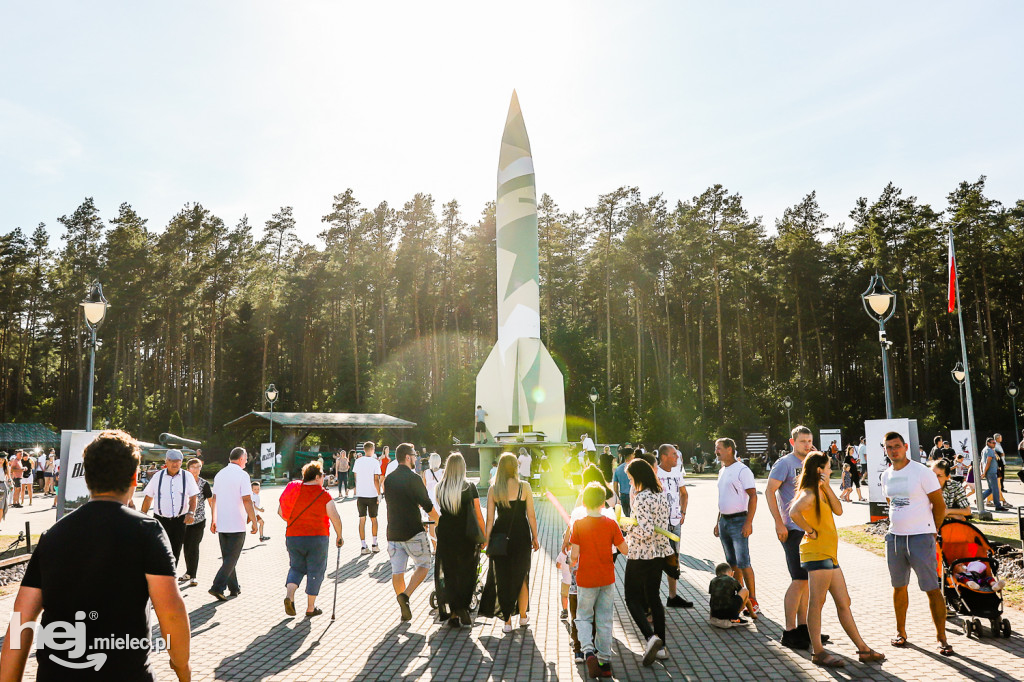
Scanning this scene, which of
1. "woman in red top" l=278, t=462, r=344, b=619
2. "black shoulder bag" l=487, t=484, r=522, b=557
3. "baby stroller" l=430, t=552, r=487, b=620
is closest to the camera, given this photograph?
"black shoulder bag" l=487, t=484, r=522, b=557

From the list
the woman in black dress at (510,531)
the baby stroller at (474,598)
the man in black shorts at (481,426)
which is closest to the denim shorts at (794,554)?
the woman in black dress at (510,531)

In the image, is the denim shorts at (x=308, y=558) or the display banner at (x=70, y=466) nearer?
the denim shorts at (x=308, y=558)

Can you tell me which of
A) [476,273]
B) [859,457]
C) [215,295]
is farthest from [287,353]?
[859,457]

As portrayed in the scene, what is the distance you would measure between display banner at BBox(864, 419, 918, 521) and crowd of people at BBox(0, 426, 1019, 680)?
2.88 meters

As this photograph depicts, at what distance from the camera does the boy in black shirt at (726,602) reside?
6.91 meters

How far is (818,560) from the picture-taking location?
574 centimetres

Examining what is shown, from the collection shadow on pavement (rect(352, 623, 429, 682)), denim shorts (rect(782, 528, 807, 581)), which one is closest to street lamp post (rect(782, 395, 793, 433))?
denim shorts (rect(782, 528, 807, 581))

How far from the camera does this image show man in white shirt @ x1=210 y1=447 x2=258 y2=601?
27.6 ft

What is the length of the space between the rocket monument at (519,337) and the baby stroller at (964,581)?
20014 millimetres

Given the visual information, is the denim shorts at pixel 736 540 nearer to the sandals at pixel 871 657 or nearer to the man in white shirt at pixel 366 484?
the sandals at pixel 871 657

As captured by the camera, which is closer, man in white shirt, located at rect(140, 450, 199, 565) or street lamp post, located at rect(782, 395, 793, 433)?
man in white shirt, located at rect(140, 450, 199, 565)

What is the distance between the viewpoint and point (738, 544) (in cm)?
725

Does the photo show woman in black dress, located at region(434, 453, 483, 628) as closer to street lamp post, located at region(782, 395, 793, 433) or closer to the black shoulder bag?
the black shoulder bag

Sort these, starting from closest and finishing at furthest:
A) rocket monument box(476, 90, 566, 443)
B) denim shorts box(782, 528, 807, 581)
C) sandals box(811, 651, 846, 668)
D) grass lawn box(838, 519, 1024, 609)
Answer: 1. sandals box(811, 651, 846, 668)
2. denim shorts box(782, 528, 807, 581)
3. grass lawn box(838, 519, 1024, 609)
4. rocket monument box(476, 90, 566, 443)
